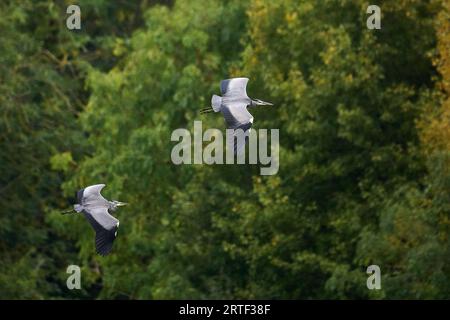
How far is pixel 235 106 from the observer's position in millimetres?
26031

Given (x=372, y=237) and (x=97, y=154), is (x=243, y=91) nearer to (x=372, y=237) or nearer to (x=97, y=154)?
(x=372, y=237)

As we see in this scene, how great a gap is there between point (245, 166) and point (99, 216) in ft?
40.8

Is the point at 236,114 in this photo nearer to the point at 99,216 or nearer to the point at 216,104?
the point at 216,104

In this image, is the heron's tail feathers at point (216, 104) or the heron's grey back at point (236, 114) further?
the heron's tail feathers at point (216, 104)

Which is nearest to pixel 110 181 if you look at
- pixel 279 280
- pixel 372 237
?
pixel 279 280

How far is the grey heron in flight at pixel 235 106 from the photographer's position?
1005 inches

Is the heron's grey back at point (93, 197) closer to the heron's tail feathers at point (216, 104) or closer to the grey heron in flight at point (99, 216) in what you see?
the grey heron in flight at point (99, 216)

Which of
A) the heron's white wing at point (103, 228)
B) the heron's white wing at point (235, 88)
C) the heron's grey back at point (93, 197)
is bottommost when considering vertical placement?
the heron's white wing at point (103, 228)

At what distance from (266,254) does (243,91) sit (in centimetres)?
1075

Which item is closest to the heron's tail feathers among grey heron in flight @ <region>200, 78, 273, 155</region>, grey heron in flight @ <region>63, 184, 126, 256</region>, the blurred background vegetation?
grey heron in flight @ <region>200, 78, 273, 155</region>

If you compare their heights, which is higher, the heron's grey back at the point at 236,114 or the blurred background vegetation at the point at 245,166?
the blurred background vegetation at the point at 245,166

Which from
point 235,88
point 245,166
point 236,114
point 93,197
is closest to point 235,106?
point 236,114

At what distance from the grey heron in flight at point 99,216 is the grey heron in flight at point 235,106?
164 cm

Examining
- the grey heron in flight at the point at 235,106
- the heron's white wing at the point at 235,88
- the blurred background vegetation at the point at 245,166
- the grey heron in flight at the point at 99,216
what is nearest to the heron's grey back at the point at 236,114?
the grey heron in flight at the point at 235,106
